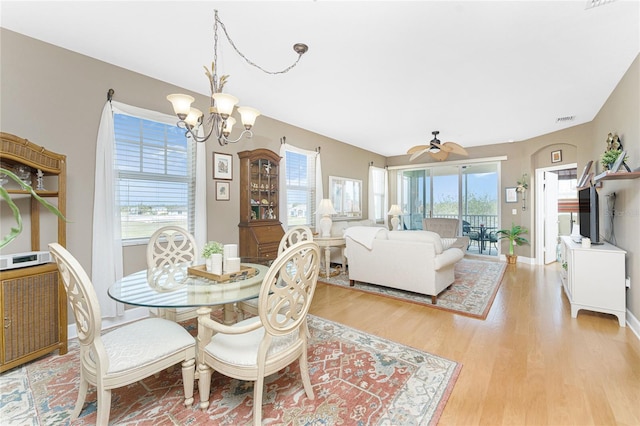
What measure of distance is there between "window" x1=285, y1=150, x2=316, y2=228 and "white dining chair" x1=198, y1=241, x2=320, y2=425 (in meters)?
3.22

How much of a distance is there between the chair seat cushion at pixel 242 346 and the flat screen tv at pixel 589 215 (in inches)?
155

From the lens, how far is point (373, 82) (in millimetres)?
3264

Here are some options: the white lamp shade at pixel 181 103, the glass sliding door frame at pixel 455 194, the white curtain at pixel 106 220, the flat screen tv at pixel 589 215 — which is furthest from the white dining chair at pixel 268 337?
the glass sliding door frame at pixel 455 194

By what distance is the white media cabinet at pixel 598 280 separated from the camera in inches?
112

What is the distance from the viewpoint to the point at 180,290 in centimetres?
189

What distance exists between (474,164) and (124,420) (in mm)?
7305

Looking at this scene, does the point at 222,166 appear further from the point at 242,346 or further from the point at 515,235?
the point at 515,235

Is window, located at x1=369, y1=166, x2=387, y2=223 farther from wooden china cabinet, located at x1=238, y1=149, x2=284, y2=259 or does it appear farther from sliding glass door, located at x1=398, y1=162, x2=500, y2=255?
wooden china cabinet, located at x1=238, y1=149, x2=284, y2=259

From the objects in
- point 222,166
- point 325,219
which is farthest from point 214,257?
point 325,219

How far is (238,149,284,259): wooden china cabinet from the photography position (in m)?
3.97

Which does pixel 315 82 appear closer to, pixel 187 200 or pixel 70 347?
pixel 187 200

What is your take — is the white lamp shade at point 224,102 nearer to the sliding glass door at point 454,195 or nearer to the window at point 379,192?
the window at point 379,192

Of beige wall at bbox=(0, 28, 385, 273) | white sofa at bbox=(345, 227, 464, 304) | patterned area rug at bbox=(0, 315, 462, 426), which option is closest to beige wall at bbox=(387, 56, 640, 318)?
white sofa at bbox=(345, 227, 464, 304)

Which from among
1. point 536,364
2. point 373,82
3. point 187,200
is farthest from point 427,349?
point 187,200
